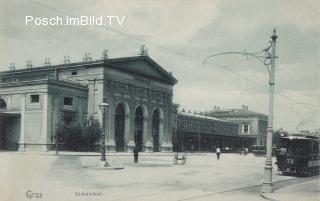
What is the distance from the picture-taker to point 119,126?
185 feet

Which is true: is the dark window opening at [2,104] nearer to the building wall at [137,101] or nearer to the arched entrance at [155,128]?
the building wall at [137,101]

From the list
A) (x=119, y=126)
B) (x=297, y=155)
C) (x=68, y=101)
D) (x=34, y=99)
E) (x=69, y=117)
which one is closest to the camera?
(x=297, y=155)

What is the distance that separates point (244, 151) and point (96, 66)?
29.6m

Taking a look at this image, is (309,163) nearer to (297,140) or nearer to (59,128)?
(297,140)

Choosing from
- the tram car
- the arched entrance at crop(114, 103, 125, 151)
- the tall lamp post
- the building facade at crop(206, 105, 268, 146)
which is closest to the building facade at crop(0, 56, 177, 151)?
the arched entrance at crop(114, 103, 125, 151)

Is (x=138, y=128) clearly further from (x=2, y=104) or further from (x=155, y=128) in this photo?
(x=2, y=104)

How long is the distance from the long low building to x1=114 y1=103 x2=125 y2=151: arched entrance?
18893 millimetres

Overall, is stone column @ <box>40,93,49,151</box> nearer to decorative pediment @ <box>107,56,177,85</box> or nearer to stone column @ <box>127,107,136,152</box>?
decorative pediment @ <box>107,56,177,85</box>

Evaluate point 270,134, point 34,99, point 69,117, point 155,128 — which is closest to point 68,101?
point 69,117

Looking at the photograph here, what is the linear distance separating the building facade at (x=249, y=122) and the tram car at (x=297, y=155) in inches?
3233

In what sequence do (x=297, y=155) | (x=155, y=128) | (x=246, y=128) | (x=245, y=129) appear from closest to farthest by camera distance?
(x=297, y=155) → (x=155, y=128) → (x=246, y=128) → (x=245, y=129)

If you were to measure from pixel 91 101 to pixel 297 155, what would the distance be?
1202 inches

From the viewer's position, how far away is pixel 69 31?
1894cm

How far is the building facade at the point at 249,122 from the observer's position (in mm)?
109125
